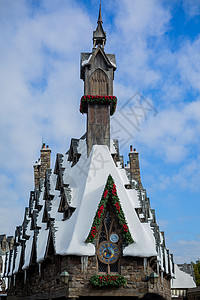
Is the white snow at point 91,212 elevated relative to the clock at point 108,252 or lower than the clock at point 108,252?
elevated

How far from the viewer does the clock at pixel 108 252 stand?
14.7 meters

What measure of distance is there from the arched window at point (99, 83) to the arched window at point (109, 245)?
24.2ft

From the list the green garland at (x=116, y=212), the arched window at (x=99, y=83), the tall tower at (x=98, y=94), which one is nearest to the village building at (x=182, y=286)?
the green garland at (x=116, y=212)

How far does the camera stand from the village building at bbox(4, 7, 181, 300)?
14328mm

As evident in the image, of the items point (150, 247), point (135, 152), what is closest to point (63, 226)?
point (150, 247)

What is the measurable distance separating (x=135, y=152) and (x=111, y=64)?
744 cm

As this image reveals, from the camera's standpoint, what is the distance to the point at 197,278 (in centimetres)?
3784

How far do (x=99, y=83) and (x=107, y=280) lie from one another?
10985mm

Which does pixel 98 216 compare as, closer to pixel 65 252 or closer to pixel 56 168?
pixel 65 252

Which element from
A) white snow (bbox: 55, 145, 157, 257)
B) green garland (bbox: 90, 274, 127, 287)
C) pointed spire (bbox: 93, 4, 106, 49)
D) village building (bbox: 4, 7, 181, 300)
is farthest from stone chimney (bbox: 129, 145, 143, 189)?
green garland (bbox: 90, 274, 127, 287)

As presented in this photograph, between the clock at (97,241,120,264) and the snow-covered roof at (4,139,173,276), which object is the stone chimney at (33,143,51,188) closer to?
the snow-covered roof at (4,139,173,276)

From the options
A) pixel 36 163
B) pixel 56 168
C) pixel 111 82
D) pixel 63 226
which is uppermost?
pixel 111 82

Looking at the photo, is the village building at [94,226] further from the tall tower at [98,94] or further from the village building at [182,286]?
the village building at [182,286]

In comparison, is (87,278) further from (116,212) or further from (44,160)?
(44,160)
